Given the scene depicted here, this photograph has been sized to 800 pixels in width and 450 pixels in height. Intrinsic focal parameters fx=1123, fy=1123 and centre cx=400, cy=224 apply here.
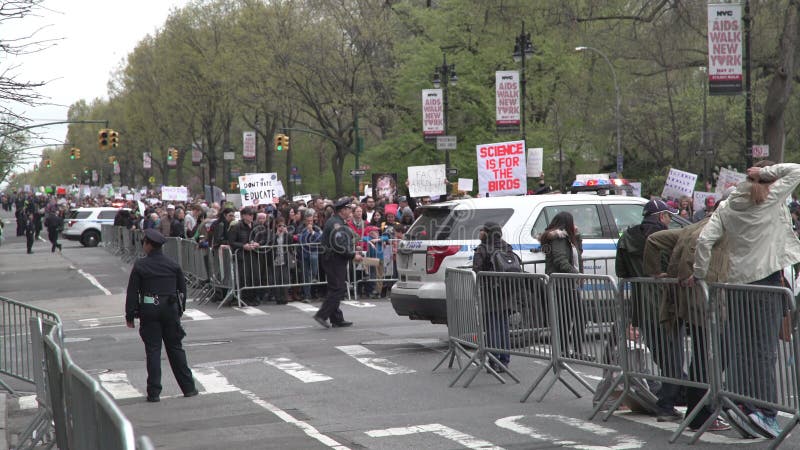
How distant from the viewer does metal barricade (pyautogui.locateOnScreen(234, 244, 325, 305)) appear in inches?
831

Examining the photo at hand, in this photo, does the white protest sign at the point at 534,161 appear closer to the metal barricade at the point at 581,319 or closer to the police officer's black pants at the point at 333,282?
the police officer's black pants at the point at 333,282

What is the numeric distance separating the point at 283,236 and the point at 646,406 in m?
13.2

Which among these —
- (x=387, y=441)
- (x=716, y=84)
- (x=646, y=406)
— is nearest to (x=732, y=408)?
(x=646, y=406)

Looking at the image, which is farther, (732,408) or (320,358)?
(320,358)

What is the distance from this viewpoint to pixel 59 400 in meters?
7.25

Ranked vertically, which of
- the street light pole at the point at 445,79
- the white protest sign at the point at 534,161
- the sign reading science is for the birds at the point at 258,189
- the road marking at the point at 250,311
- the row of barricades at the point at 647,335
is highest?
the street light pole at the point at 445,79

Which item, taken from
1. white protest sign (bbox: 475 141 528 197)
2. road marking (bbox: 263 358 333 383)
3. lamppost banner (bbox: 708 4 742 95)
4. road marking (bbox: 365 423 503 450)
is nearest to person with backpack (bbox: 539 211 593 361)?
road marking (bbox: 365 423 503 450)

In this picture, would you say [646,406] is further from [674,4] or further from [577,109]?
[577,109]

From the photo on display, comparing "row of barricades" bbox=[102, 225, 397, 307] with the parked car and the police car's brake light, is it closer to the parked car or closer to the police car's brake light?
the police car's brake light

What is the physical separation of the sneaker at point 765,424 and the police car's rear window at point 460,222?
244 inches

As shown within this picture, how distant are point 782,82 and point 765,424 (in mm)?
21665

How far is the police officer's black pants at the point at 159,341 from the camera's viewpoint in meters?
10.9

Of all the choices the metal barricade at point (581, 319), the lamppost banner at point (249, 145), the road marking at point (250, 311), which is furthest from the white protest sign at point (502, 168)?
the lamppost banner at point (249, 145)

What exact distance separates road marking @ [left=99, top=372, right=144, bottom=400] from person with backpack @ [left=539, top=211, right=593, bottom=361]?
437 centimetres
